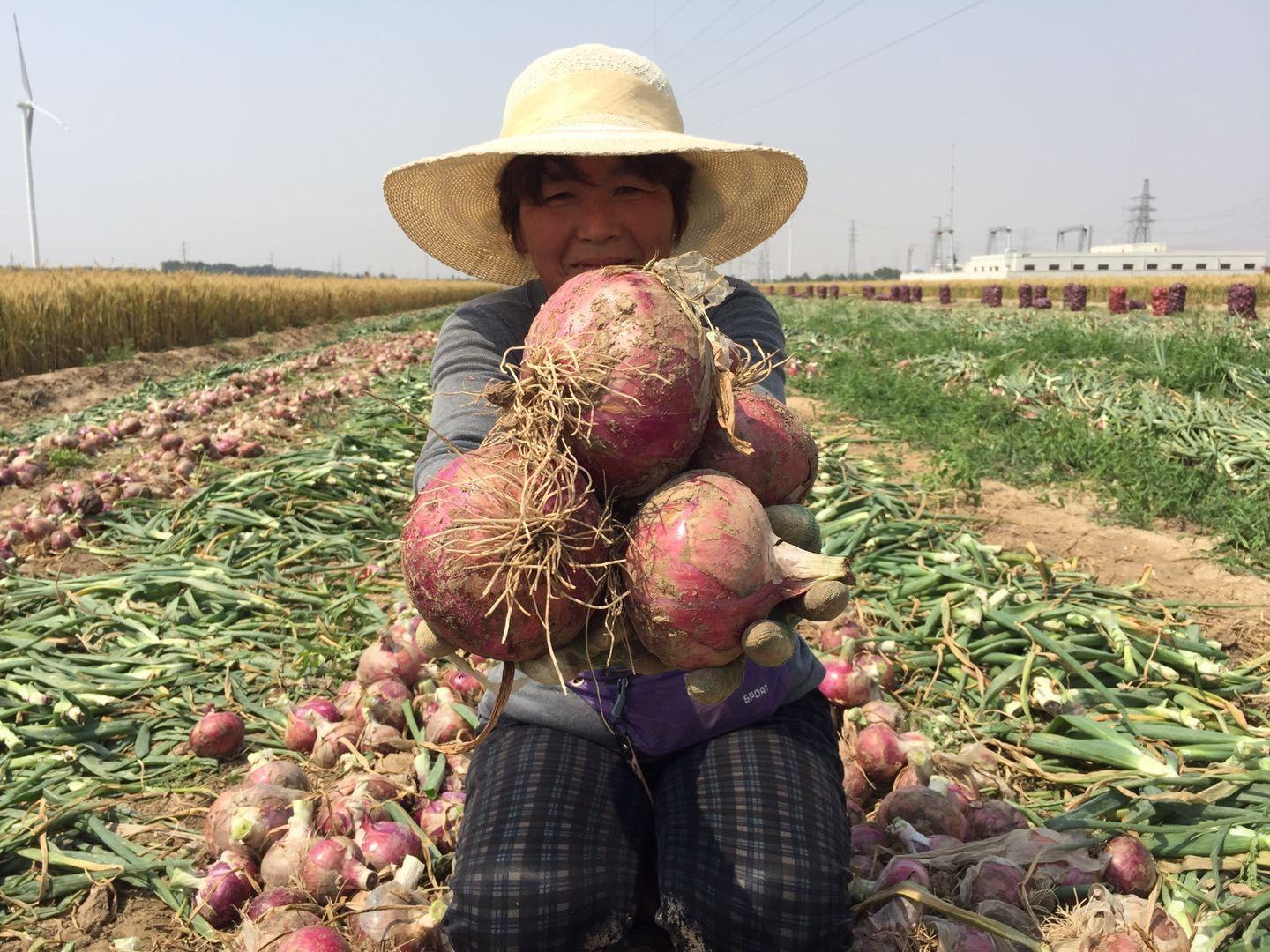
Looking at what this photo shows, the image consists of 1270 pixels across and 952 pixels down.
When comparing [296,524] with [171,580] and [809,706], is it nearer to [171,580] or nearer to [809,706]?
[171,580]

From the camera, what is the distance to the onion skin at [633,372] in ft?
3.46

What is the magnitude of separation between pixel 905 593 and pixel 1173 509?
94.2 inches

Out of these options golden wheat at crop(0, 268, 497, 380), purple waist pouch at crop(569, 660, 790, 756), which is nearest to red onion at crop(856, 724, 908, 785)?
purple waist pouch at crop(569, 660, 790, 756)

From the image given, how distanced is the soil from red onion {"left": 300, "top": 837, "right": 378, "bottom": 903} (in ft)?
26.6

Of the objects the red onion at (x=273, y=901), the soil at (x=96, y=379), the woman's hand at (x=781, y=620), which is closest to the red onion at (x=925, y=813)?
the woman's hand at (x=781, y=620)

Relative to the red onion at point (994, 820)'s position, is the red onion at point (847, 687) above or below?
above

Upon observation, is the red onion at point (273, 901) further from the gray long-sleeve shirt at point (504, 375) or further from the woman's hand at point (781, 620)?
the woman's hand at point (781, 620)

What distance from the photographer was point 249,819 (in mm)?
1842

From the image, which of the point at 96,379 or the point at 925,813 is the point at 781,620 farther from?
the point at 96,379

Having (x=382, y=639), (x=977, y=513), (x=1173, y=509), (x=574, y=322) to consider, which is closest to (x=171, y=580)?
(x=382, y=639)

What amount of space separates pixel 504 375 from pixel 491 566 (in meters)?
0.90

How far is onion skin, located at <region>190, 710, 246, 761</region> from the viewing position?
7.50 feet

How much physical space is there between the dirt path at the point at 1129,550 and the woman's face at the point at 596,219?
246cm

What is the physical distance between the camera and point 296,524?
3.92 m
